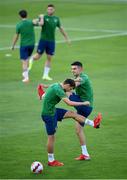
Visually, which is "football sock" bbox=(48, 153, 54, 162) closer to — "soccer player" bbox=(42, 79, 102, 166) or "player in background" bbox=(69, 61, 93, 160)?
"soccer player" bbox=(42, 79, 102, 166)

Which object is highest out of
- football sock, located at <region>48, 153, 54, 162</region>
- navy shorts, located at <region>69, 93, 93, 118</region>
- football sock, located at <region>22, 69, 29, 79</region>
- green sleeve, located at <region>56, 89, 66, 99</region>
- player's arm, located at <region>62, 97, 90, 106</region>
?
green sleeve, located at <region>56, 89, 66, 99</region>

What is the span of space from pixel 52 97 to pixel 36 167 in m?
1.64

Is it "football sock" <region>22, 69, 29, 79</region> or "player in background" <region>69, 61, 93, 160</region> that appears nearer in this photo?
"player in background" <region>69, 61, 93, 160</region>

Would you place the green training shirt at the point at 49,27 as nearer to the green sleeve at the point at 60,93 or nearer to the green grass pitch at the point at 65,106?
the green grass pitch at the point at 65,106

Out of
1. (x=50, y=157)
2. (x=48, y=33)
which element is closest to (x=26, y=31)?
(x=48, y=33)

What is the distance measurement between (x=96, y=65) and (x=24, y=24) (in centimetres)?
433

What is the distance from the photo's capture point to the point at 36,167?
16.9 m

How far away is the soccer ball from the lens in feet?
55.6

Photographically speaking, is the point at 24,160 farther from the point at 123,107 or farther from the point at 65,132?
the point at 123,107

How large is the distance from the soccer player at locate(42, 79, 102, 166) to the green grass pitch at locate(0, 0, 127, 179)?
55cm

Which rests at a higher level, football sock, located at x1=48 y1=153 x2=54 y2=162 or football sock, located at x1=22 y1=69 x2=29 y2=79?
football sock, located at x1=48 y1=153 x2=54 y2=162

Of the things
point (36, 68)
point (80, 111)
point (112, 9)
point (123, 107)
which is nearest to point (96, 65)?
point (36, 68)

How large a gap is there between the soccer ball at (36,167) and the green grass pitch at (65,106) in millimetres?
112

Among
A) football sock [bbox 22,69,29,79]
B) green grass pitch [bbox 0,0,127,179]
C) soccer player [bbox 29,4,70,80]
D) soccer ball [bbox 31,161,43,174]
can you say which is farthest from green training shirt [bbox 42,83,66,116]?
soccer player [bbox 29,4,70,80]
